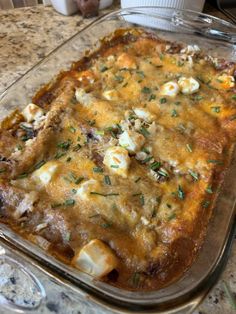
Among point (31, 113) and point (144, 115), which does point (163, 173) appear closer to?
point (144, 115)

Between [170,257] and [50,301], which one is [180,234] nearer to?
[170,257]

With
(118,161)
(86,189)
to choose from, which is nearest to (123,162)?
(118,161)

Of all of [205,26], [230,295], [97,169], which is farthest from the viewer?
[205,26]

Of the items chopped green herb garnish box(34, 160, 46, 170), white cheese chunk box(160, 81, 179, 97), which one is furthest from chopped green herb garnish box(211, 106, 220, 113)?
chopped green herb garnish box(34, 160, 46, 170)

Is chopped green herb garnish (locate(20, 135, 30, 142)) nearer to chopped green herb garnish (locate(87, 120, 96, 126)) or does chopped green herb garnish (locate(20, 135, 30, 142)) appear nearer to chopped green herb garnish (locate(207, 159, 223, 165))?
chopped green herb garnish (locate(87, 120, 96, 126))

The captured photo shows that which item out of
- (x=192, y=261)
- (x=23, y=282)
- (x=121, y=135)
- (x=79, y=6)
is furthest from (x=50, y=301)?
(x=79, y=6)

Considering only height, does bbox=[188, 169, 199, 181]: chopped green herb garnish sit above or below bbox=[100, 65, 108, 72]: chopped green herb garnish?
below

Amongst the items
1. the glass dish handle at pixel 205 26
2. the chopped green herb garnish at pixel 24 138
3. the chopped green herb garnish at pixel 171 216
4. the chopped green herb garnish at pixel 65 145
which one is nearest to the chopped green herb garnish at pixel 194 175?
the chopped green herb garnish at pixel 171 216
